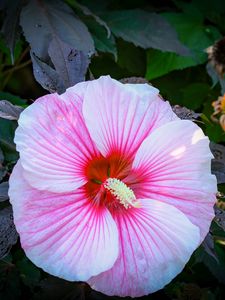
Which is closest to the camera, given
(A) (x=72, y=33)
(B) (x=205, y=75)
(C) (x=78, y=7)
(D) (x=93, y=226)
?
(D) (x=93, y=226)

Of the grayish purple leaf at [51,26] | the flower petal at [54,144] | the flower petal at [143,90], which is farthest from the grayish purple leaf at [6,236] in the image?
the grayish purple leaf at [51,26]

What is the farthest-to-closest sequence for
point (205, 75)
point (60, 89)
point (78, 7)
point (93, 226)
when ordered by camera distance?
point (205, 75)
point (78, 7)
point (60, 89)
point (93, 226)

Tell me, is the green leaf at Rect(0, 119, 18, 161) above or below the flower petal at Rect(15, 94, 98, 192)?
below

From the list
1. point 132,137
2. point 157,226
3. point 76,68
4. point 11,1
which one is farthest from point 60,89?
point 11,1

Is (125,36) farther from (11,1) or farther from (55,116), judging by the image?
(55,116)

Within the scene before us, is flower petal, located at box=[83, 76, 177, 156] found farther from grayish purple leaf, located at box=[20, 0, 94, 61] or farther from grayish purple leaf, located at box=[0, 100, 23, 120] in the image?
grayish purple leaf, located at box=[20, 0, 94, 61]

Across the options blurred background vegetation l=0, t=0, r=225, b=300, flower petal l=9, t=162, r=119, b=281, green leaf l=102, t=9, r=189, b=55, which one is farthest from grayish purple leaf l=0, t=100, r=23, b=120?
green leaf l=102, t=9, r=189, b=55

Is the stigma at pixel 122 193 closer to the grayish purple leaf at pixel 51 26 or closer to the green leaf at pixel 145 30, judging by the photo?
the grayish purple leaf at pixel 51 26
